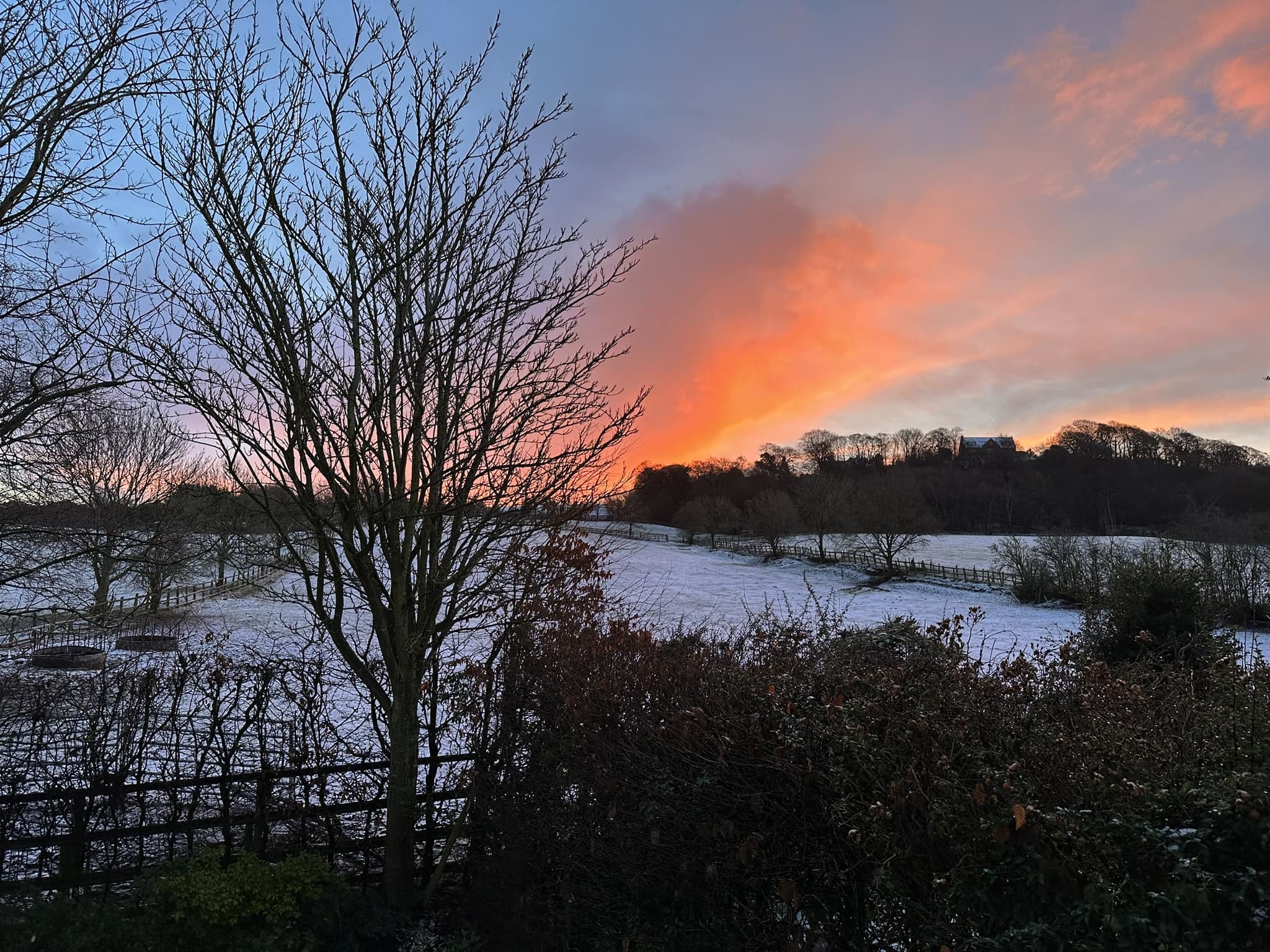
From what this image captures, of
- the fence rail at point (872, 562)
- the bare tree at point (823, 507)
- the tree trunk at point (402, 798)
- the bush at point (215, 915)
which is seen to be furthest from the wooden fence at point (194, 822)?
the bare tree at point (823, 507)

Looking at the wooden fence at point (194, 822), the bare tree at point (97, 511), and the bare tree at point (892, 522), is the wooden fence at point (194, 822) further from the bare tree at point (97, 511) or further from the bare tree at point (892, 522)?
the bare tree at point (892, 522)

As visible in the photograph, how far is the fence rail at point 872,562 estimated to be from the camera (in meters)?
35.0

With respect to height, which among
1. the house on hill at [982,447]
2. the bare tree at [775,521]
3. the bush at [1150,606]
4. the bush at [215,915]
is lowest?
the bush at [215,915]

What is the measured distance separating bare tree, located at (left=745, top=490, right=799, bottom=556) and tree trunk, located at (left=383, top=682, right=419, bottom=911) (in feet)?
164

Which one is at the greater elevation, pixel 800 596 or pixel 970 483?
pixel 970 483

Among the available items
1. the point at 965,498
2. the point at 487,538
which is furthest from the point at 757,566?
the point at 487,538

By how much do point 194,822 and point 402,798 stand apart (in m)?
1.65

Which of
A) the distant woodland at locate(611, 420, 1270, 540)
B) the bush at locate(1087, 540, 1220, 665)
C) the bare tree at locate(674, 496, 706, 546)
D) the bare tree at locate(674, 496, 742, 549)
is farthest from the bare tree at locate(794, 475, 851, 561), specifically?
the bush at locate(1087, 540, 1220, 665)

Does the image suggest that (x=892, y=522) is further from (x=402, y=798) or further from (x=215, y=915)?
(x=215, y=915)

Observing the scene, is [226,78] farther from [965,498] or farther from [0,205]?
[965,498]

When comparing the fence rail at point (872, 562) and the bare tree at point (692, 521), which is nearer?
the fence rail at point (872, 562)

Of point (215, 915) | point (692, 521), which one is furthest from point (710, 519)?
point (215, 915)

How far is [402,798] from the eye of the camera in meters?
5.09

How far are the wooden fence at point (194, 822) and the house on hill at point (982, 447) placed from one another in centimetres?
9859
